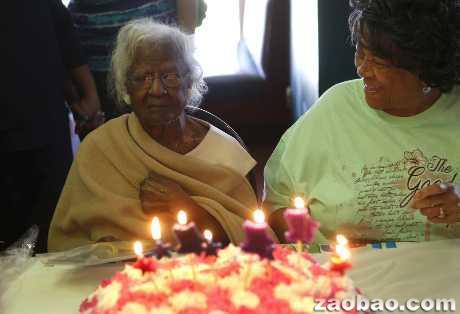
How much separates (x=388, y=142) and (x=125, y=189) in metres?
0.72

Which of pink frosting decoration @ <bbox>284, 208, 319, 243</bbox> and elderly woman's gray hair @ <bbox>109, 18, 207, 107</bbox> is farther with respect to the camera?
elderly woman's gray hair @ <bbox>109, 18, 207, 107</bbox>

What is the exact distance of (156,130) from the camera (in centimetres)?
180

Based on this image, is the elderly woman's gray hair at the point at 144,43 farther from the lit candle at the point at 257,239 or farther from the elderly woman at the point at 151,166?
the lit candle at the point at 257,239

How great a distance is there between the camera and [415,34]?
60.2 inches

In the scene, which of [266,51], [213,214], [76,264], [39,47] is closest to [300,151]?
[213,214]

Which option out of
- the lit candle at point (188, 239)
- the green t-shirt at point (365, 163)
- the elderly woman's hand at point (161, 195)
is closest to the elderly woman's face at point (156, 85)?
the elderly woman's hand at point (161, 195)

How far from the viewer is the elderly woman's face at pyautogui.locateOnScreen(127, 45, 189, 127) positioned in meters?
1.74

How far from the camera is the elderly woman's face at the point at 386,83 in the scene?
1.60m

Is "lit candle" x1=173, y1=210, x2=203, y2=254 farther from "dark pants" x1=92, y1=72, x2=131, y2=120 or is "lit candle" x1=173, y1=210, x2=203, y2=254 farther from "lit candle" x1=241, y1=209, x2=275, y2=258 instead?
"dark pants" x1=92, y1=72, x2=131, y2=120

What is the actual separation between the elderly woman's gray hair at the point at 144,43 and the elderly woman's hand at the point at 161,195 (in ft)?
0.96

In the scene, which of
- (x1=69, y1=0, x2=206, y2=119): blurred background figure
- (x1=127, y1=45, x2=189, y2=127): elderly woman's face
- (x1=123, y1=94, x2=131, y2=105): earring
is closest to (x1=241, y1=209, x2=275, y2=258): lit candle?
(x1=127, y1=45, x2=189, y2=127): elderly woman's face

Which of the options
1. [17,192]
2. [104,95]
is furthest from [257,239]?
[104,95]

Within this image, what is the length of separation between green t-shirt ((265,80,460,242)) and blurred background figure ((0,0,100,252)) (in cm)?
75

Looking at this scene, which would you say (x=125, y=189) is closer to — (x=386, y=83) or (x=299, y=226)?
(x=386, y=83)
